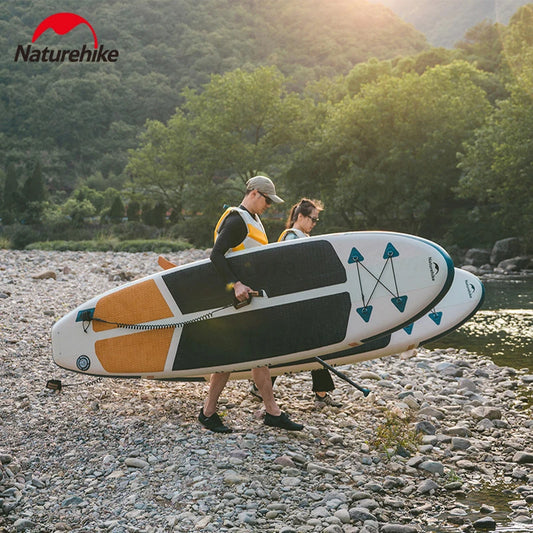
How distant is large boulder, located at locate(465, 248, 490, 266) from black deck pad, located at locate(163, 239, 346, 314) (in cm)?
2036

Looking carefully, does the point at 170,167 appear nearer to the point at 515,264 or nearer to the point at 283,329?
the point at 515,264

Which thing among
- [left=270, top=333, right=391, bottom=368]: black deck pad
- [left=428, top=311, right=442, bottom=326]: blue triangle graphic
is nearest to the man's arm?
[left=270, top=333, right=391, bottom=368]: black deck pad

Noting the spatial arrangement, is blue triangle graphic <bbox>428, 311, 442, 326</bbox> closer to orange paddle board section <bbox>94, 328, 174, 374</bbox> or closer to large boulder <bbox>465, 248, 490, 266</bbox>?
orange paddle board section <bbox>94, 328, 174, 374</bbox>

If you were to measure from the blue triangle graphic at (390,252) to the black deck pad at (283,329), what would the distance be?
49 cm

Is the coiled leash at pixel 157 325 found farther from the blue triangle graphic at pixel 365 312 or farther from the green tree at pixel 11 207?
the green tree at pixel 11 207

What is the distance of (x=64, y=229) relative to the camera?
105ft

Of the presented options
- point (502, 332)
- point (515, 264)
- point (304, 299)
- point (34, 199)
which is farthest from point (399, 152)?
point (304, 299)

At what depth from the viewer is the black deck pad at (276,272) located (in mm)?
5520

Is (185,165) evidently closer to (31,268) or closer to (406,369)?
(31,268)

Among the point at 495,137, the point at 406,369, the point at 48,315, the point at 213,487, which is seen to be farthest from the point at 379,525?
the point at 495,137

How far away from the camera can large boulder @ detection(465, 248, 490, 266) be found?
2469cm

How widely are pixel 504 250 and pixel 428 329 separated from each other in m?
19.3

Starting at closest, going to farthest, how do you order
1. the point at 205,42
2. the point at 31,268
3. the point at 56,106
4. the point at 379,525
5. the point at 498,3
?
the point at 379,525
the point at 31,268
the point at 56,106
the point at 205,42
the point at 498,3

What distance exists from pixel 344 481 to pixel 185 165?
3785cm
